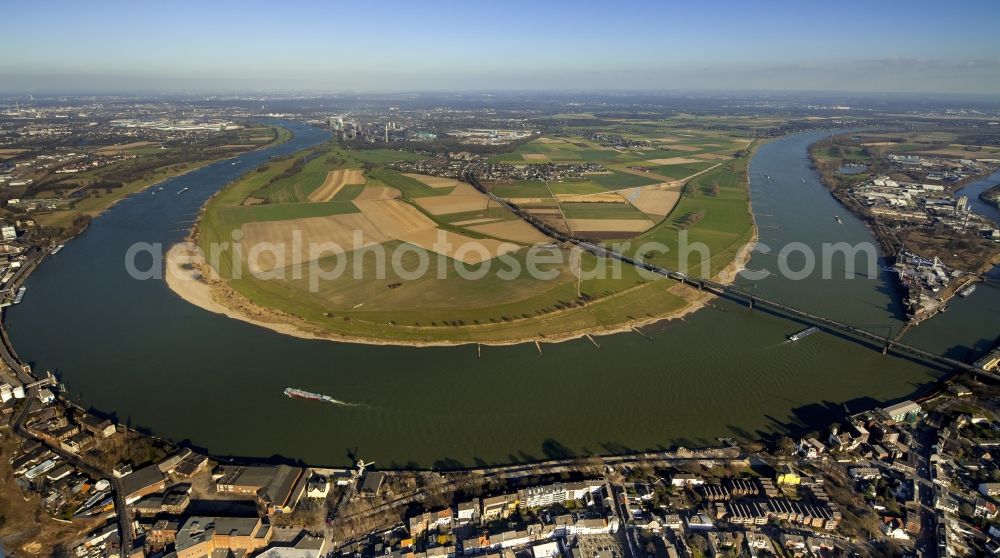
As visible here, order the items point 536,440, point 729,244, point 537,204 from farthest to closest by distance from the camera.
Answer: point 537,204
point 729,244
point 536,440

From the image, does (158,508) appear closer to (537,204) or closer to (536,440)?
(536,440)

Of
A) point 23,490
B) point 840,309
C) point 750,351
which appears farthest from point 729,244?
point 23,490

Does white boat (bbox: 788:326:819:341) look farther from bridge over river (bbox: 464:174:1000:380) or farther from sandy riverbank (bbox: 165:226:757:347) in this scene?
sandy riverbank (bbox: 165:226:757:347)

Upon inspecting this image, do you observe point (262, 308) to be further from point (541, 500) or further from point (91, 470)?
point (541, 500)

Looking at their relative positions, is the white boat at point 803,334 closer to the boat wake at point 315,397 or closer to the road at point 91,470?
the boat wake at point 315,397

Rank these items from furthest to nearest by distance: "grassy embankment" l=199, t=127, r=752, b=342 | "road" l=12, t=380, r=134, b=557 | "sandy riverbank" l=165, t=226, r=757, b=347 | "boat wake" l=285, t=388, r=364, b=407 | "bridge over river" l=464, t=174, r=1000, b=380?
"grassy embankment" l=199, t=127, r=752, b=342 < "sandy riverbank" l=165, t=226, r=757, b=347 < "bridge over river" l=464, t=174, r=1000, b=380 < "boat wake" l=285, t=388, r=364, b=407 < "road" l=12, t=380, r=134, b=557

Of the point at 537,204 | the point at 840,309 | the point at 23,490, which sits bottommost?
the point at 23,490

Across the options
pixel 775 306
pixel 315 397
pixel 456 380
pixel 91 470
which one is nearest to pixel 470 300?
pixel 456 380

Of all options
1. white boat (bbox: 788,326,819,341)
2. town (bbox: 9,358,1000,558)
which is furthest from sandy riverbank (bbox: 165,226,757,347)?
town (bbox: 9,358,1000,558)
